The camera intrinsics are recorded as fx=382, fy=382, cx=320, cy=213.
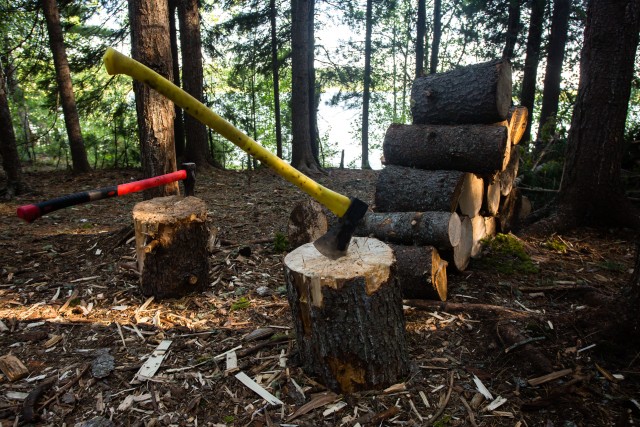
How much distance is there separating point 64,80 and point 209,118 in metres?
9.27

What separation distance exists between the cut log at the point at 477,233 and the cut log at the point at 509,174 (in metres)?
0.66

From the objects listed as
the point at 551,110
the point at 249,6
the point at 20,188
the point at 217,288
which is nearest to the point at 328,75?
the point at 249,6

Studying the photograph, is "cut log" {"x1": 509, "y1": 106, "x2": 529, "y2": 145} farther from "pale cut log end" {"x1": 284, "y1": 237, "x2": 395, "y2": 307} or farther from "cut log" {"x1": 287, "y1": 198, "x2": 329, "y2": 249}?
"pale cut log end" {"x1": 284, "y1": 237, "x2": 395, "y2": 307}

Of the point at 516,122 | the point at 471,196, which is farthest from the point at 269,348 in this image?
the point at 516,122

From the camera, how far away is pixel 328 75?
1519 centimetres

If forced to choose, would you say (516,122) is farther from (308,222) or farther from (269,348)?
(269,348)

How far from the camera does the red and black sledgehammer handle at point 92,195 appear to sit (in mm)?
2311

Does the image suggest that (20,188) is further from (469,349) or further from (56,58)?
(469,349)

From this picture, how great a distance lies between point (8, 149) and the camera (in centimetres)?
731

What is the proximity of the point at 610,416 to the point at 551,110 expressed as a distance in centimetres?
980

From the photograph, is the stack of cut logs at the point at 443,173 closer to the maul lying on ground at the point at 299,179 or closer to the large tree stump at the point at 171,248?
the maul lying on ground at the point at 299,179

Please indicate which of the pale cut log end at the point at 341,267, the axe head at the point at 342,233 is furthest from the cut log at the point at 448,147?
the axe head at the point at 342,233

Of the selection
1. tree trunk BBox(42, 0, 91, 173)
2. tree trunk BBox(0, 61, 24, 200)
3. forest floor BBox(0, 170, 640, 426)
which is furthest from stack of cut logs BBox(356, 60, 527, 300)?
tree trunk BBox(42, 0, 91, 173)

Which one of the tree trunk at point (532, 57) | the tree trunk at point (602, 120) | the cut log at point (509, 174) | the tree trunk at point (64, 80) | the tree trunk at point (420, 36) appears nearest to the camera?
the tree trunk at point (602, 120)
